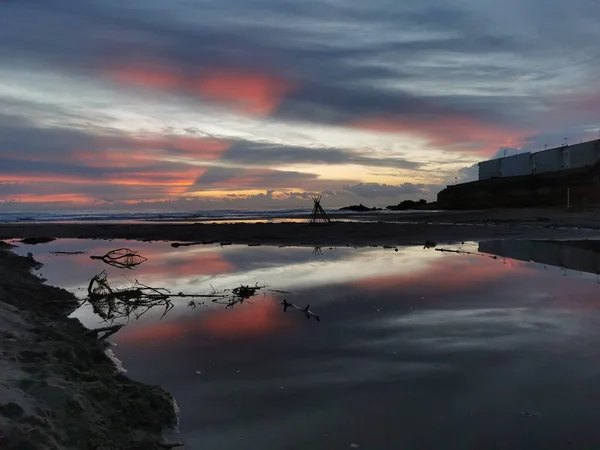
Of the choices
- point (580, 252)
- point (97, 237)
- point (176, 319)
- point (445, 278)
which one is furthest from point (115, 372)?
point (97, 237)

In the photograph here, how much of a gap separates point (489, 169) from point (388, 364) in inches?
4238

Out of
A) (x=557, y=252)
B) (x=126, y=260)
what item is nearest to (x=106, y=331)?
(x=126, y=260)

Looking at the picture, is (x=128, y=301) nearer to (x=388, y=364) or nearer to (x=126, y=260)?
(x=388, y=364)

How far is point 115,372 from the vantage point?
571 cm

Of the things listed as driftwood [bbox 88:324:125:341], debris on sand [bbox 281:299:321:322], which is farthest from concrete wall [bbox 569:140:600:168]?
driftwood [bbox 88:324:125:341]

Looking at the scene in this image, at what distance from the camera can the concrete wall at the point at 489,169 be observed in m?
101

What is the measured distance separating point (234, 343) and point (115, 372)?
71.7 inches

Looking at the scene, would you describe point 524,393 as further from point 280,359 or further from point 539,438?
point 280,359

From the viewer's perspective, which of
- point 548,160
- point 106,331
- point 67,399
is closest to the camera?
point 67,399

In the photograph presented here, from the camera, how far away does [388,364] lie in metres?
5.79

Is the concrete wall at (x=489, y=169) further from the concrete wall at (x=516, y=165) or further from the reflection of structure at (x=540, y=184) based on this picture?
the concrete wall at (x=516, y=165)

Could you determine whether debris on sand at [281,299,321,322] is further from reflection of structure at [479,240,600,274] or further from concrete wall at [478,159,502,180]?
concrete wall at [478,159,502,180]

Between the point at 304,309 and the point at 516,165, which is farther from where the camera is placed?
the point at 516,165

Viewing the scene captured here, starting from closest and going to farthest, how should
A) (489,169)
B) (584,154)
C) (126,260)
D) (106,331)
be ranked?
1. (106,331)
2. (126,260)
3. (584,154)
4. (489,169)
